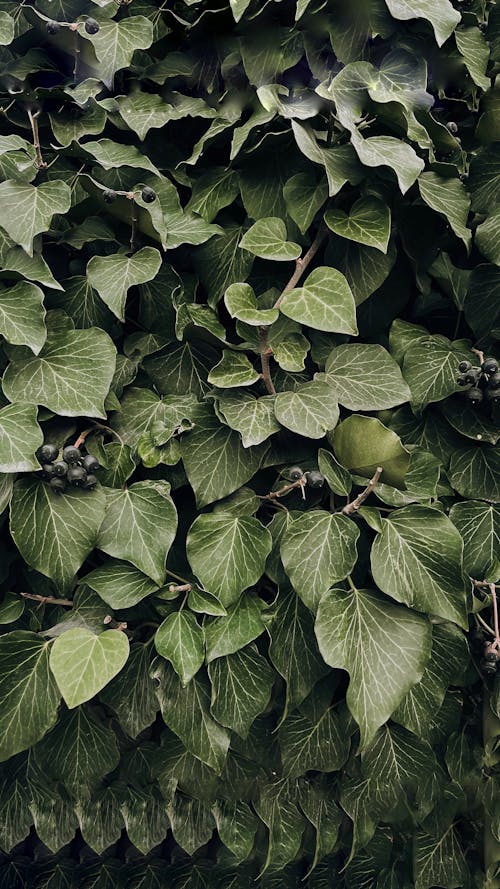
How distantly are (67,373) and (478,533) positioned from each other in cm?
68

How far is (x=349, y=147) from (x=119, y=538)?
666mm

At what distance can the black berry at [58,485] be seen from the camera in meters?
1.15

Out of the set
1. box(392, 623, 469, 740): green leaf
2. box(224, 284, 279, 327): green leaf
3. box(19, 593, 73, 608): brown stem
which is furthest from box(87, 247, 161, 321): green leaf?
box(392, 623, 469, 740): green leaf

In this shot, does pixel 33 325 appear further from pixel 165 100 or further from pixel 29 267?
pixel 165 100

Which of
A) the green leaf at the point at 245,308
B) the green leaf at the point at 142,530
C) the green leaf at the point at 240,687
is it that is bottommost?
the green leaf at the point at 240,687

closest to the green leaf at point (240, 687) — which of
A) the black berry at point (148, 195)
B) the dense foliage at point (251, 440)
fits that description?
the dense foliage at point (251, 440)

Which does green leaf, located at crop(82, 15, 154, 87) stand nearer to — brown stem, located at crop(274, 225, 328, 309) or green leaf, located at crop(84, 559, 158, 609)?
brown stem, located at crop(274, 225, 328, 309)

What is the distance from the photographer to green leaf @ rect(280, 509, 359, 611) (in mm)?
1135

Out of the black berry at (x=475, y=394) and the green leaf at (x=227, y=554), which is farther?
the black berry at (x=475, y=394)

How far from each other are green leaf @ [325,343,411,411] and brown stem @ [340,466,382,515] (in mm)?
102

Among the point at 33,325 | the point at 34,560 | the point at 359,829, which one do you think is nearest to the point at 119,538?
the point at 34,560

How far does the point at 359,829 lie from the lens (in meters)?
1.38

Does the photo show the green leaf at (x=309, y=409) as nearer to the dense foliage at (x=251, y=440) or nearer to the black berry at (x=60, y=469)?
the dense foliage at (x=251, y=440)

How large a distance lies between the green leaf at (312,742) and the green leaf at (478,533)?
1.06ft
